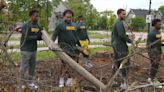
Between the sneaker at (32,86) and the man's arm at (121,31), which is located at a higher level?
the man's arm at (121,31)

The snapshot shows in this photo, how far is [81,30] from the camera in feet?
39.7

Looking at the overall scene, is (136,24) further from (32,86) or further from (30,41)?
(32,86)

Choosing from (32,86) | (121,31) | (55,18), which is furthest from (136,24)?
(55,18)

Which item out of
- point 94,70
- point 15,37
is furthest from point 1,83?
point 15,37

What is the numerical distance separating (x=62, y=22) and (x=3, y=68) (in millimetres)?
2928

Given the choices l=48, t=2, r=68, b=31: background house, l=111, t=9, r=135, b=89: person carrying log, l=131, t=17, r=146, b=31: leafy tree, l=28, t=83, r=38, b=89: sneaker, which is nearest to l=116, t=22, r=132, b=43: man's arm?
l=111, t=9, r=135, b=89: person carrying log

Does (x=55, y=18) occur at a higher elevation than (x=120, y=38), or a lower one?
lower

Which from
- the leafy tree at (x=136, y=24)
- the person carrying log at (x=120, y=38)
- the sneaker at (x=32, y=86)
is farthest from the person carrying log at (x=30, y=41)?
the leafy tree at (x=136, y=24)

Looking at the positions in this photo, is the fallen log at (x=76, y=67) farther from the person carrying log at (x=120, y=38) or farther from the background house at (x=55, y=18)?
the background house at (x=55, y=18)

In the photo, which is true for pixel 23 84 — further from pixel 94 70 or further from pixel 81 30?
pixel 81 30

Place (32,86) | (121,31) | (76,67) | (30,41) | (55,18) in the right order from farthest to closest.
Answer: (55,18), (121,31), (30,41), (32,86), (76,67)

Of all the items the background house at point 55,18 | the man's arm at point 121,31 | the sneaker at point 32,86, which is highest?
the man's arm at point 121,31

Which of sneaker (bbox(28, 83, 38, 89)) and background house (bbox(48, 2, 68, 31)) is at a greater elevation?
sneaker (bbox(28, 83, 38, 89))

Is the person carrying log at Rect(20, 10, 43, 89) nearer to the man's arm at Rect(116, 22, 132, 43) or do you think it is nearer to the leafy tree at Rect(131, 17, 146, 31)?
the man's arm at Rect(116, 22, 132, 43)
